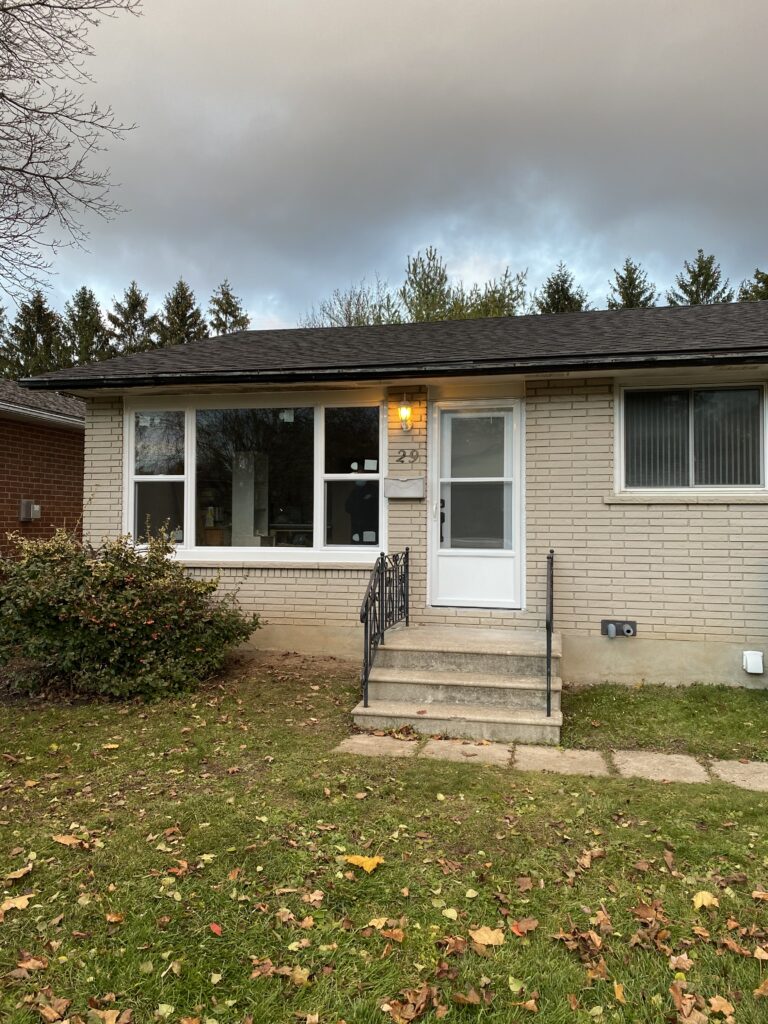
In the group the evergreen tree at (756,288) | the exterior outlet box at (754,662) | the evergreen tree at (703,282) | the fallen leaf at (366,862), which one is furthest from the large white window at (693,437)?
the evergreen tree at (703,282)

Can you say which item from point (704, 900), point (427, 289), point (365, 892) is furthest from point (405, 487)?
point (427, 289)

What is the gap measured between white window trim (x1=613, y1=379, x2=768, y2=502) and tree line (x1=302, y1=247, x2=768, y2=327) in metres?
19.4

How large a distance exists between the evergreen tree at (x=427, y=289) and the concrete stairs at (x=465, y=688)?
22.6 m

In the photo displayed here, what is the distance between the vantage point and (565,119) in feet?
57.5

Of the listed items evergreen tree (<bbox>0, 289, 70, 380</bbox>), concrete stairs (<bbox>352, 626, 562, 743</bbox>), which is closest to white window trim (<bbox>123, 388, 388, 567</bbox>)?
concrete stairs (<bbox>352, 626, 562, 743</bbox>)

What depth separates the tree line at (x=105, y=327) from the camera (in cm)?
3156

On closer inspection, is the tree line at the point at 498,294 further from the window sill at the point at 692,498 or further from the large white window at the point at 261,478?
the window sill at the point at 692,498

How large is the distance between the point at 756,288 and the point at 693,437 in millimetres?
24428

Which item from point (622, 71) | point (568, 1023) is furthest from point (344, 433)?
point (622, 71)

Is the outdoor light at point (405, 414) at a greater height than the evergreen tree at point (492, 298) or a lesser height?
lesser

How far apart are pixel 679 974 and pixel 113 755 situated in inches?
142

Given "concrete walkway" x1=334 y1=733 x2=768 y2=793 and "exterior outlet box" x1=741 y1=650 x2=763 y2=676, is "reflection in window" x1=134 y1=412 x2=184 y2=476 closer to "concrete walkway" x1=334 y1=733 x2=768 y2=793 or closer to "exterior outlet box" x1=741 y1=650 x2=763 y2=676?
"concrete walkway" x1=334 y1=733 x2=768 y2=793

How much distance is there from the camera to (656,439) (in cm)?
633

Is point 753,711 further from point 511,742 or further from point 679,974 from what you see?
point 679,974
